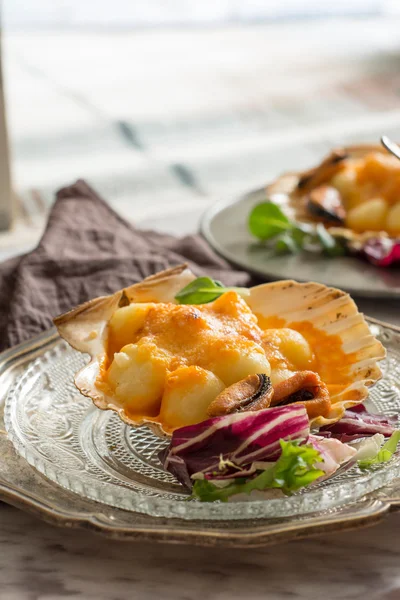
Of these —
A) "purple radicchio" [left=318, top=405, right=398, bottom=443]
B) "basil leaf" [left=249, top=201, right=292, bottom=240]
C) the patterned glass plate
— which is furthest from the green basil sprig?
"purple radicchio" [left=318, top=405, right=398, bottom=443]

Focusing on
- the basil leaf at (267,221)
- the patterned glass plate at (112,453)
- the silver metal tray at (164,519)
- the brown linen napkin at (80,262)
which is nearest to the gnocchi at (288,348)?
the patterned glass plate at (112,453)

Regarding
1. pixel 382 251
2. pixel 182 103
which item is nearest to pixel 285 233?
pixel 382 251

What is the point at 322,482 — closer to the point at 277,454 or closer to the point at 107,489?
the point at 277,454

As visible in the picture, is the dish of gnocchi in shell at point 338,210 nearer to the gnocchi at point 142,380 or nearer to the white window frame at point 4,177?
the white window frame at point 4,177

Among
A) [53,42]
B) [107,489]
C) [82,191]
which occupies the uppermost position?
[107,489]

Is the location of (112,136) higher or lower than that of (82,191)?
lower

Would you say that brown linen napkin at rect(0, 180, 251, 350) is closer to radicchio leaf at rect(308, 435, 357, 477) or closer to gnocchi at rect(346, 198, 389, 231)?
gnocchi at rect(346, 198, 389, 231)

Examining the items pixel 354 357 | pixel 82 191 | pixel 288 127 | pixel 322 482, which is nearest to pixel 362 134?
pixel 288 127
